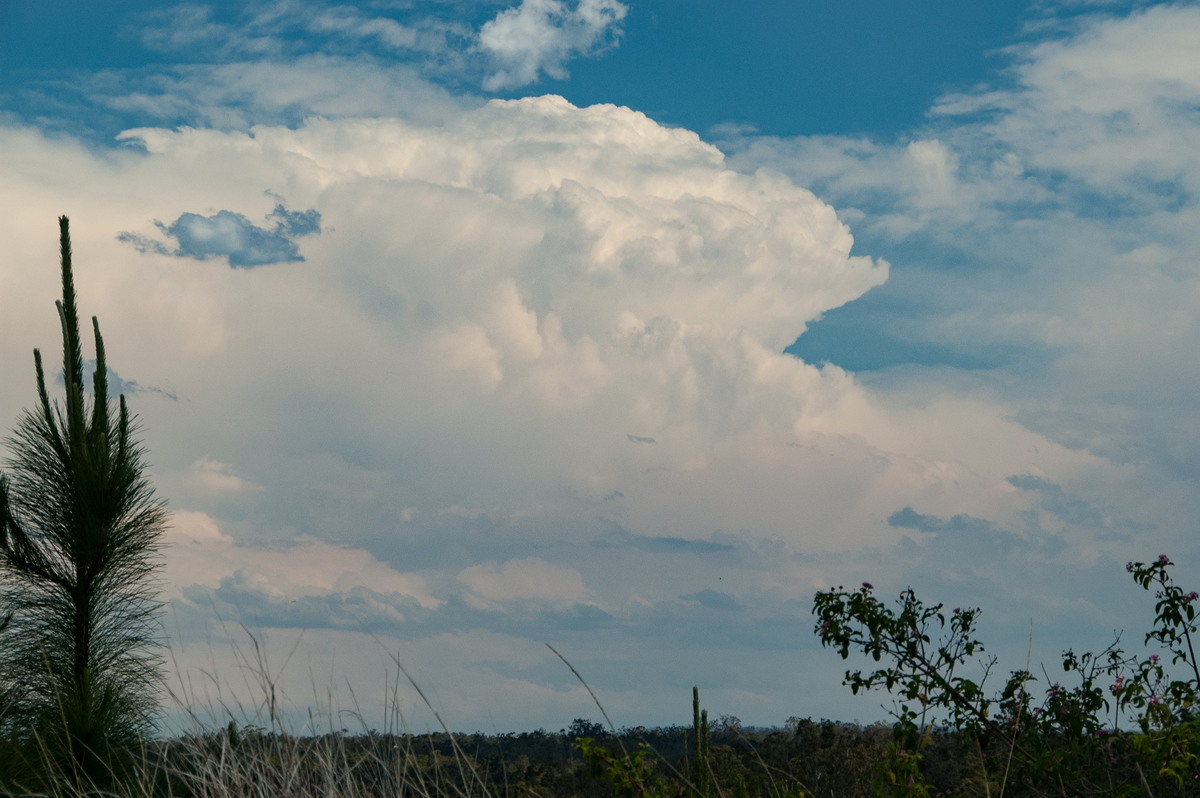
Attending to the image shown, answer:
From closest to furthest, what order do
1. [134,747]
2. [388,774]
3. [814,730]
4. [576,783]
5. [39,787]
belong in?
[388,774]
[39,787]
[134,747]
[576,783]
[814,730]

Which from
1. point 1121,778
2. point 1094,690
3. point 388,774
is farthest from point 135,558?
point 1121,778

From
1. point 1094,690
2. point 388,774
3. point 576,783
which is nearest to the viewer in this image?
point 388,774

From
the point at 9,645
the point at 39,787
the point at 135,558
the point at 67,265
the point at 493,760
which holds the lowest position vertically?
the point at 493,760

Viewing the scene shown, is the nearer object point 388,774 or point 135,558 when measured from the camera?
point 388,774

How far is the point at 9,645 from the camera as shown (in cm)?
845

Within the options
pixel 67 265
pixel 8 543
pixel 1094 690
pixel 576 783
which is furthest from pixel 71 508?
pixel 1094 690

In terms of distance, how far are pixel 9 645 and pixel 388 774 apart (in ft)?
16.2

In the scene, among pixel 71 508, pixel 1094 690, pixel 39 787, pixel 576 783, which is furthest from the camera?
pixel 576 783

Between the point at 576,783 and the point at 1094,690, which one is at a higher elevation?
the point at 1094,690

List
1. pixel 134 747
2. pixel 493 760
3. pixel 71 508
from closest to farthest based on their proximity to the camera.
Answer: pixel 134 747
pixel 71 508
pixel 493 760

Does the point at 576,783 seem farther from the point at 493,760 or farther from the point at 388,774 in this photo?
the point at 388,774

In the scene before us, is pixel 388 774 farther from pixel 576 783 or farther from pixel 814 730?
pixel 814 730

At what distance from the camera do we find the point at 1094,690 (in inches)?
265

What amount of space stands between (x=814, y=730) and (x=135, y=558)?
7335mm
